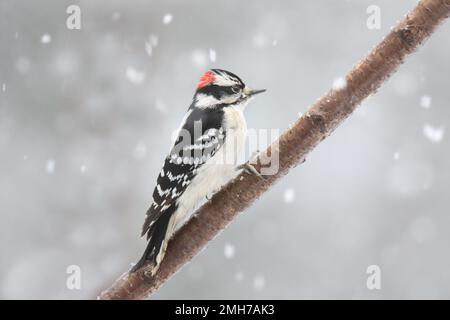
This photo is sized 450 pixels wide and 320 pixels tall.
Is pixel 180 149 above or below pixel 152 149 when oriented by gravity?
below

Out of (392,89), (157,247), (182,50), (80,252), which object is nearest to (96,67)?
(182,50)

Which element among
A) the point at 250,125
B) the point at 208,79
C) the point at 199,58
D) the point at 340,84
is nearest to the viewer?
the point at 340,84

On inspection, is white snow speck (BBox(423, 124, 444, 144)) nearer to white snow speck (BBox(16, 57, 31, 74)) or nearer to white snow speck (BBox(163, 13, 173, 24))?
white snow speck (BBox(163, 13, 173, 24))

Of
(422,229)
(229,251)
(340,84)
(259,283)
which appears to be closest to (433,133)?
(422,229)

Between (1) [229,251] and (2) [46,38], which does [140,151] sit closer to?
(1) [229,251]

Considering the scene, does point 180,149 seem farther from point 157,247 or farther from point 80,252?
point 80,252
